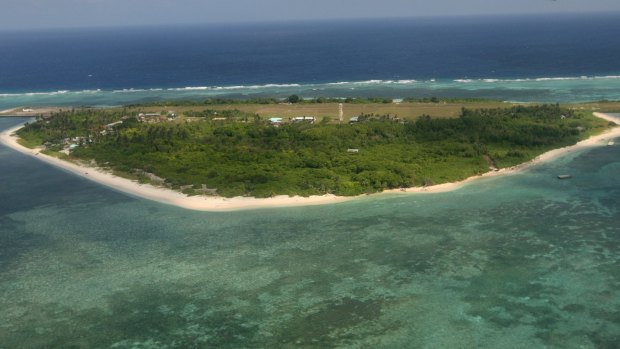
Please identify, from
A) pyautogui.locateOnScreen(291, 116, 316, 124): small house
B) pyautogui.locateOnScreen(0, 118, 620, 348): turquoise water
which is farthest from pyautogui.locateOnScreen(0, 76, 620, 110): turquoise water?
pyautogui.locateOnScreen(0, 118, 620, 348): turquoise water

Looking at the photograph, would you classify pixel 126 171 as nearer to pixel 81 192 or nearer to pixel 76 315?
pixel 81 192

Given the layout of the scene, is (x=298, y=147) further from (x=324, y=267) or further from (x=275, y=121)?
(x=324, y=267)

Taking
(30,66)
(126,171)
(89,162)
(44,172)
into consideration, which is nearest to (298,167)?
(126,171)

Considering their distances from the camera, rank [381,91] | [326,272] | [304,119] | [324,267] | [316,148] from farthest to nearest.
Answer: [381,91], [304,119], [316,148], [324,267], [326,272]

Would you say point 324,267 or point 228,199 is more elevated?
point 228,199

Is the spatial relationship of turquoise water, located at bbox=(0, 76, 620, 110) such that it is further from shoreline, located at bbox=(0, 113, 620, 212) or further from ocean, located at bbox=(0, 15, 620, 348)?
ocean, located at bbox=(0, 15, 620, 348)

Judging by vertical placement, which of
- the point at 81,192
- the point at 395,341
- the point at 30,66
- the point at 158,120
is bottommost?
the point at 395,341

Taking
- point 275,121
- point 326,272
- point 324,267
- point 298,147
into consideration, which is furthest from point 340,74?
point 326,272
